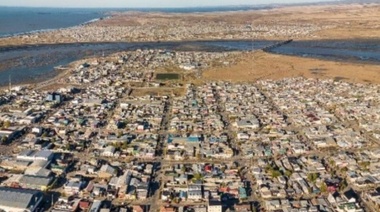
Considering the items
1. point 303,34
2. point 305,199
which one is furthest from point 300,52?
point 305,199

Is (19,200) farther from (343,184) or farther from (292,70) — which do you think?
(292,70)

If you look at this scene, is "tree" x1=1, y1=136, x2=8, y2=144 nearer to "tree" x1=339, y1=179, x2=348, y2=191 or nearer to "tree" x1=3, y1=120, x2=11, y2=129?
"tree" x1=3, y1=120, x2=11, y2=129

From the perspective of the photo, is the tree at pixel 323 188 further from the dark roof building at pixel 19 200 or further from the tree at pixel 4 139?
the tree at pixel 4 139

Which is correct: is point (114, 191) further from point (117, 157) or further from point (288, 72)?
point (288, 72)

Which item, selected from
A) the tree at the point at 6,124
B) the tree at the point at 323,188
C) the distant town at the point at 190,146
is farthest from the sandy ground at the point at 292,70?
the tree at the point at 323,188

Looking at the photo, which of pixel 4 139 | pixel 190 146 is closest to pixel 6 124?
pixel 4 139

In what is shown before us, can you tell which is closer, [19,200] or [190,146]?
[19,200]
